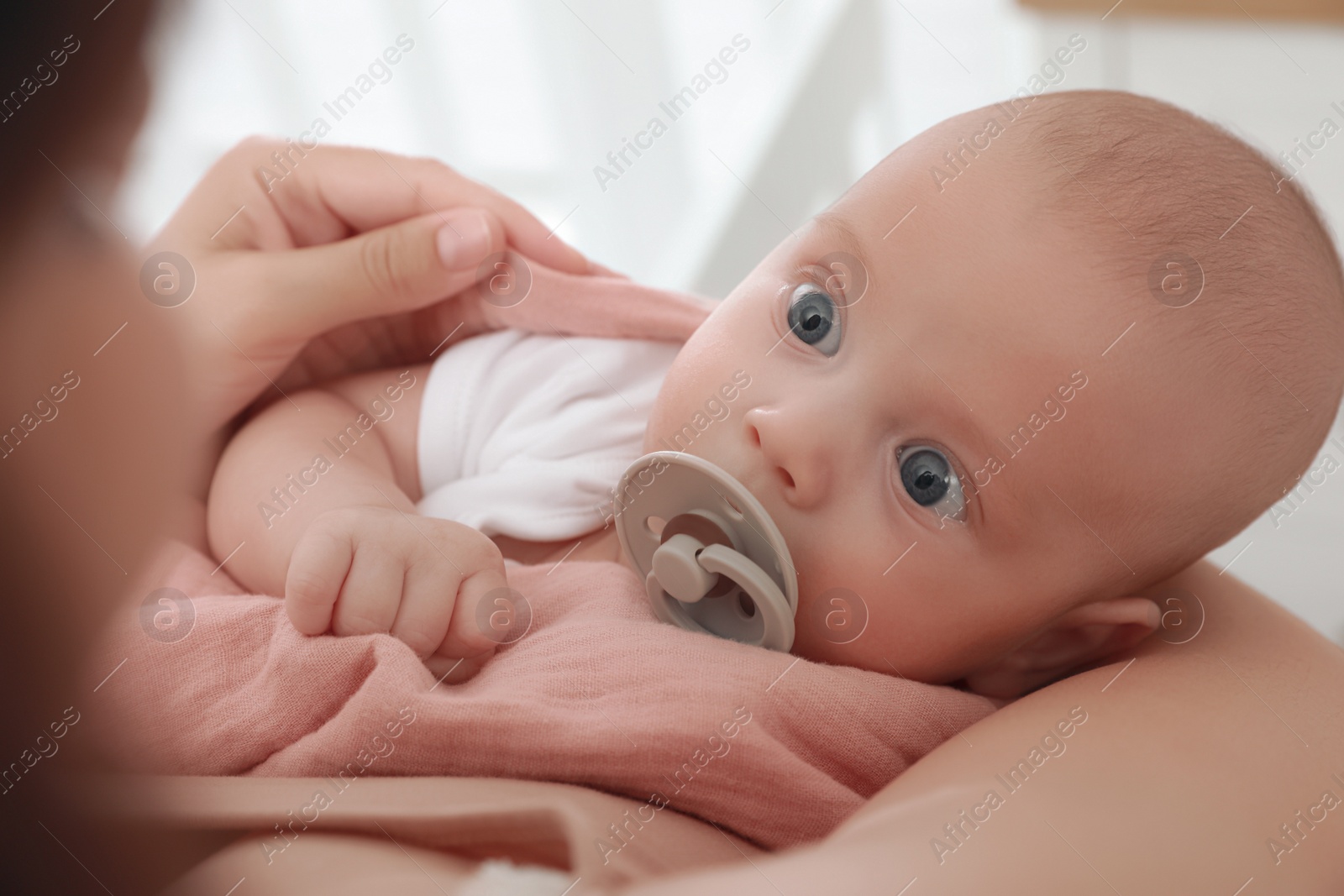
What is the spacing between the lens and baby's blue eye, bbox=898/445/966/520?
0.83m

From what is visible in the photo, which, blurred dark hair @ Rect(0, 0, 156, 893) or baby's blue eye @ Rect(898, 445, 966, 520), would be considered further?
baby's blue eye @ Rect(898, 445, 966, 520)

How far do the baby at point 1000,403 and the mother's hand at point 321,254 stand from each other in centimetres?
22

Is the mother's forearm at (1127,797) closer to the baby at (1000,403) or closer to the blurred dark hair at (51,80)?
the baby at (1000,403)

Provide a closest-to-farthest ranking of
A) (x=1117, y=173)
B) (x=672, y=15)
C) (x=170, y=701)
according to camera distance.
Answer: (x=170, y=701)
(x=1117, y=173)
(x=672, y=15)

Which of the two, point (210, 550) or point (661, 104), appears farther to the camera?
point (661, 104)

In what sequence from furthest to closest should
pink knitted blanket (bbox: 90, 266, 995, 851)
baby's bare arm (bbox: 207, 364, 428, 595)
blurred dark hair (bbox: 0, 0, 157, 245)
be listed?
baby's bare arm (bbox: 207, 364, 428, 595), pink knitted blanket (bbox: 90, 266, 995, 851), blurred dark hair (bbox: 0, 0, 157, 245)

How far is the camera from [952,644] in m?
0.85

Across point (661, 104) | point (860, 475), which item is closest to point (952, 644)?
point (860, 475)

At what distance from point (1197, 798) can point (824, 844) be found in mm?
224

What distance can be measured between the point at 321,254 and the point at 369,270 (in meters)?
0.05

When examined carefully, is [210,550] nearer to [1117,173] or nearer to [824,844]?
[824,844]

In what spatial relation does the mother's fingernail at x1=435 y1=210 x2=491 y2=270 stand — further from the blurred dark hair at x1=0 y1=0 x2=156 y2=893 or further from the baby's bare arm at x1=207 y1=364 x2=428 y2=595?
the blurred dark hair at x1=0 y1=0 x2=156 y2=893

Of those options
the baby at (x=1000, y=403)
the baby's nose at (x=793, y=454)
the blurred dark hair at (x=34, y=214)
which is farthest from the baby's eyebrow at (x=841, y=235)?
the blurred dark hair at (x=34, y=214)

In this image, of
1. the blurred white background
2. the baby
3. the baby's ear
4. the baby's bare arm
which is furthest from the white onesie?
the blurred white background
